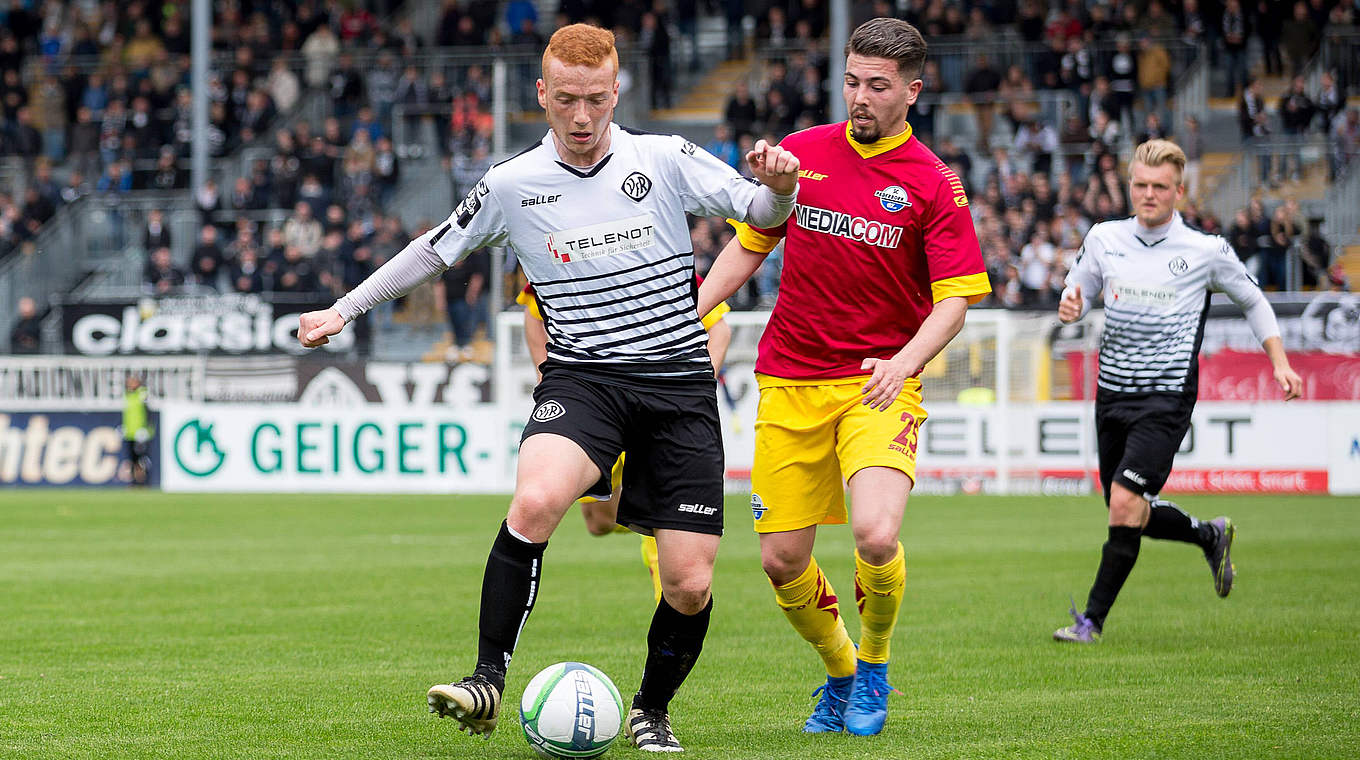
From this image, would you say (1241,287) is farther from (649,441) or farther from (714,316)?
(649,441)

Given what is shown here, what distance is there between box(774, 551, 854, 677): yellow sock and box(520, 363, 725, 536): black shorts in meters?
0.64

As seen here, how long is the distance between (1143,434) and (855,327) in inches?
122

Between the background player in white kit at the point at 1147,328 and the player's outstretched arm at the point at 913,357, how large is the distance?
113 inches

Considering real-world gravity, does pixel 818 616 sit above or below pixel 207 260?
below

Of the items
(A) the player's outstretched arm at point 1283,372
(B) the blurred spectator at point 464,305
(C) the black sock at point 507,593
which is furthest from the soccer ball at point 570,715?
(B) the blurred spectator at point 464,305

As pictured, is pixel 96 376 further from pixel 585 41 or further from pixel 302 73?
pixel 585 41

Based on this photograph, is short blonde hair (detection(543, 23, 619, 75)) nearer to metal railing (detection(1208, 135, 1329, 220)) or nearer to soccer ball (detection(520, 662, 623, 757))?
soccer ball (detection(520, 662, 623, 757))

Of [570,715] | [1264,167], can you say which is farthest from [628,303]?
[1264,167]

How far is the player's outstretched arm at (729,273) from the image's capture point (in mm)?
6043

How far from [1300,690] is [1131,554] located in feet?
6.66

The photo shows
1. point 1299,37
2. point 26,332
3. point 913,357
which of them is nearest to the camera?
point 913,357

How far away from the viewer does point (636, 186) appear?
18.4ft

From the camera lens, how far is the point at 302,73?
3198cm

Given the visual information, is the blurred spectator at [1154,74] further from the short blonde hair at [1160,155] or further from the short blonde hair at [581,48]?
the short blonde hair at [581,48]
